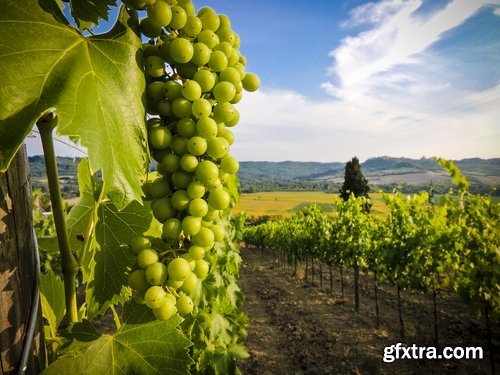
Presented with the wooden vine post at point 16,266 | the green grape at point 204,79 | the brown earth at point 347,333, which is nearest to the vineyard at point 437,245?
the brown earth at point 347,333

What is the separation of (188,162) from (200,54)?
0.96ft

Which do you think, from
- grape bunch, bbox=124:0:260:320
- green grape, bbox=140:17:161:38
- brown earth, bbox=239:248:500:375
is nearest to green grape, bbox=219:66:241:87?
grape bunch, bbox=124:0:260:320

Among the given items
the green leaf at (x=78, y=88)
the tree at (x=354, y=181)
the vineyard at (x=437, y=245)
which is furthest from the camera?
the tree at (x=354, y=181)

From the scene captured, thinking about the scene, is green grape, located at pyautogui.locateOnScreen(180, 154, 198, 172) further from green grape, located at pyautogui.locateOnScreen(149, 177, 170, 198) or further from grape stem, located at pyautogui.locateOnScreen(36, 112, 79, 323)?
grape stem, located at pyautogui.locateOnScreen(36, 112, 79, 323)

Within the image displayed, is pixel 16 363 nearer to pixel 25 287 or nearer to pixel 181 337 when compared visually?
pixel 25 287

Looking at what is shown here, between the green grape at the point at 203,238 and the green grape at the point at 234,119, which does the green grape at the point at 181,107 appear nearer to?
the green grape at the point at 234,119

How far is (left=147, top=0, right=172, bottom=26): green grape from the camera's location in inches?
36.6

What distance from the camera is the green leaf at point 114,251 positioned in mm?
1322

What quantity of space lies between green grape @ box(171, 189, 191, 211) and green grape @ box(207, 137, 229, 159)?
0.13m

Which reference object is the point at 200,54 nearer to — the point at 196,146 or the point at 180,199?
the point at 196,146

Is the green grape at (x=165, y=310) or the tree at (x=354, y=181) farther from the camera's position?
the tree at (x=354, y=181)

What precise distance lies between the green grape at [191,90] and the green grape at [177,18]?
0.14m

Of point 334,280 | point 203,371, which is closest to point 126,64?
point 203,371

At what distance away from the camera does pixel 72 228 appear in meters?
1.60
